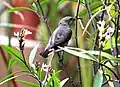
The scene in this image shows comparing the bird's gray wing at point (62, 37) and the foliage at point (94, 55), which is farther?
the bird's gray wing at point (62, 37)

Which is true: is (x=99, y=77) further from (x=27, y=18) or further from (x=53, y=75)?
(x=27, y=18)

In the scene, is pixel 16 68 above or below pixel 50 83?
below

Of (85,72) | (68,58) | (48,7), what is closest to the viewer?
(85,72)

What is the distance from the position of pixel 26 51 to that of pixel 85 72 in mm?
626

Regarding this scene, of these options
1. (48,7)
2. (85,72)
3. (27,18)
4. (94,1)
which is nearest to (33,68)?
A: (94,1)

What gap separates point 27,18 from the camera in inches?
80.8

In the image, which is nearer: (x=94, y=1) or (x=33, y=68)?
(x=33, y=68)

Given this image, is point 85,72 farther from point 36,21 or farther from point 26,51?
point 36,21

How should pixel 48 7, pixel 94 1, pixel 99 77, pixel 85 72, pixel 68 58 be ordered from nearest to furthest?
1. pixel 99 77
2. pixel 94 1
3. pixel 85 72
4. pixel 48 7
5. pixel 68 58

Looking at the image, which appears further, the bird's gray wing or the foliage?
the bird's gray wing

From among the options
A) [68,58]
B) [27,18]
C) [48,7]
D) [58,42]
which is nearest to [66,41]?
[58,42]

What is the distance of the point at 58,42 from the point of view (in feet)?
1.95

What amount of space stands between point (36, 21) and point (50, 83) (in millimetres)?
1550

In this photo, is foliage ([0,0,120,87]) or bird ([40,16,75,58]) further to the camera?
bird ([40,16,75,58])
